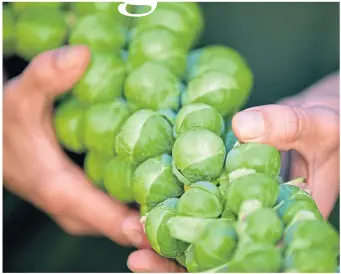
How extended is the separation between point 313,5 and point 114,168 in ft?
1.82

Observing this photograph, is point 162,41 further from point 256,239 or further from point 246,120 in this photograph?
point 256,239

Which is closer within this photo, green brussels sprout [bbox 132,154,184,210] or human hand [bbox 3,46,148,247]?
green brussels sprout [bbox 132,154,184,210]

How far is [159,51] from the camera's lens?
0.71m

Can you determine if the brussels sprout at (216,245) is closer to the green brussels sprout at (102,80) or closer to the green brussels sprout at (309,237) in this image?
the green brussels sprout at (309,237)

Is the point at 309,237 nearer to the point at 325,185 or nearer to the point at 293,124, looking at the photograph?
the point at 293,124

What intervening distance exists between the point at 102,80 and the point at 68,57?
0.06m

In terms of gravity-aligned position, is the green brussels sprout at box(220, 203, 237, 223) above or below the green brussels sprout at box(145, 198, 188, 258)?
above

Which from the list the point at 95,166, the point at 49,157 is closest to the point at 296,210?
the point at 95,166

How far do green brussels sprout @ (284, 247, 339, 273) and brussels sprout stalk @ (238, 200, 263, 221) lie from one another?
48 millimetres

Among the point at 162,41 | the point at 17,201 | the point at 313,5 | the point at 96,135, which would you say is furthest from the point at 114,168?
the point at 313,5

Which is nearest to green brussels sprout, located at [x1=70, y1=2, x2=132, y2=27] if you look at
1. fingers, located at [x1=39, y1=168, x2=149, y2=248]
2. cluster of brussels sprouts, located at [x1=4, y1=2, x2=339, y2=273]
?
cluster of brussels sprouts, located at [x1=4, y1=2, x2=339, y2=273]

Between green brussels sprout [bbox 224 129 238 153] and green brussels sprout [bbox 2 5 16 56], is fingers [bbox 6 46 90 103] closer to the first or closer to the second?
green brussels sprout [bbox 2 5 16 56]

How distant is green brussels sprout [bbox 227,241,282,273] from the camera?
44 cm

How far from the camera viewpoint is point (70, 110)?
78cm
